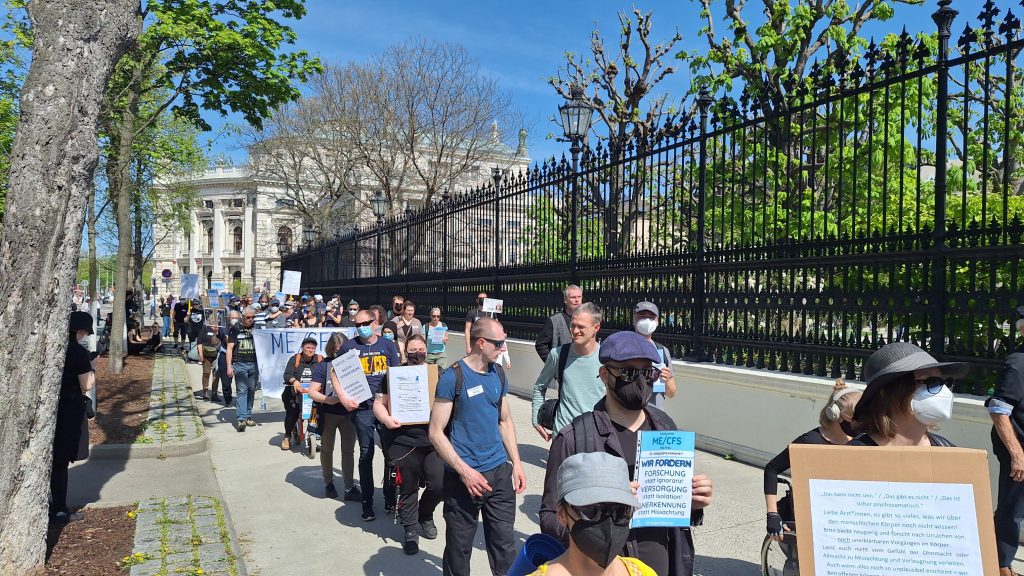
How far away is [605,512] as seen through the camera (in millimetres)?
2129

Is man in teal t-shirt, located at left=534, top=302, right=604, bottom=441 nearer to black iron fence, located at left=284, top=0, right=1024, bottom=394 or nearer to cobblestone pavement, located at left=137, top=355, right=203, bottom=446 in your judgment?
black iron fence, located at left=284, top=0, right=1024, bottom=394

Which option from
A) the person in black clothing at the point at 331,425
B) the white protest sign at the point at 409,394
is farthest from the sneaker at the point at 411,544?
the person in black clothing at the point at 331,425

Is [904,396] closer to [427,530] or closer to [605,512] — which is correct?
[605,512]

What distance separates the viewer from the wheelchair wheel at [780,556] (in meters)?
4.21

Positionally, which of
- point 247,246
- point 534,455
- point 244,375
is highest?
point 247,246

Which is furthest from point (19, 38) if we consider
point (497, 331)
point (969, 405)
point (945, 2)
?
point (969, 405)

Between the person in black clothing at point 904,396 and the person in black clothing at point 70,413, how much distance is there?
19.7ft

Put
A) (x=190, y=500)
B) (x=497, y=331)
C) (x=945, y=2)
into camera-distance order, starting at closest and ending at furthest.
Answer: (x=497, y=331)
(x=945, y=2)
(x=190, y=500)

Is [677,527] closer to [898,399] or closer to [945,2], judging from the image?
[898,399]

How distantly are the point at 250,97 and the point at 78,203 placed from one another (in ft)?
26.0

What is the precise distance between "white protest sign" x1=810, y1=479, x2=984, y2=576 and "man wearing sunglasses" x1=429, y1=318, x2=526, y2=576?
8.12ft

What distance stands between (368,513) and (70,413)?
263 centimetres

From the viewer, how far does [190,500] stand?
7.07 metres

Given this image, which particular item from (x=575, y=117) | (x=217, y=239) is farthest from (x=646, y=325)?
(x=217, y=239)
